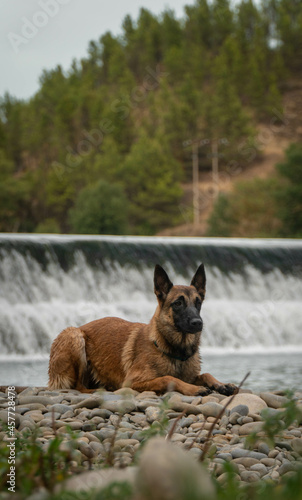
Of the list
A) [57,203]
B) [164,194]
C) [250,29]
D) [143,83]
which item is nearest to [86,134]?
[57,203]

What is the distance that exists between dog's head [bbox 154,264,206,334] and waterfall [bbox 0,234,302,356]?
795 cm

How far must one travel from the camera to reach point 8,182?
202ft

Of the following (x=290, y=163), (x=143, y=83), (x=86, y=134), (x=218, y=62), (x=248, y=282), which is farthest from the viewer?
(x=143, y=83)

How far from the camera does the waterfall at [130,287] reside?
14.8m

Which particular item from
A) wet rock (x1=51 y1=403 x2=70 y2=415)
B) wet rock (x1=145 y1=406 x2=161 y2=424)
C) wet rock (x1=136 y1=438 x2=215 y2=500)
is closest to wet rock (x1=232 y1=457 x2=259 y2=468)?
wet rock (x1=145 y1=406 x2=161 y2=424)

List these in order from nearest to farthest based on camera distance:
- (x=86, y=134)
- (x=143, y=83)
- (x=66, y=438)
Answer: (x=66, y=438), (x=86, y=134), (x=143, y=83)

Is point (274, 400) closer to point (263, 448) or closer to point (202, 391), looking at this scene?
point (202, 391)

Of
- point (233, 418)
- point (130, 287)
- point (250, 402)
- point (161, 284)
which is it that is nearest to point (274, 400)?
point (250, 402)

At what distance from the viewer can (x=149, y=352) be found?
624cm

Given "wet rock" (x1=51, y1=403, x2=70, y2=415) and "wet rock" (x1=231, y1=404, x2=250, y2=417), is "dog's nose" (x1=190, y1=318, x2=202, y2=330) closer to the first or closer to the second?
"wet rock" (x1=231, y1=404, x2=250, y2=417)

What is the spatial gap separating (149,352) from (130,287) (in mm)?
10384

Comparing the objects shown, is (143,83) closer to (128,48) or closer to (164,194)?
(128,48)

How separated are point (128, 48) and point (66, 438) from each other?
104773 millimetres

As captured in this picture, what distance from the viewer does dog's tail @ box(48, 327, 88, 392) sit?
254 inches
